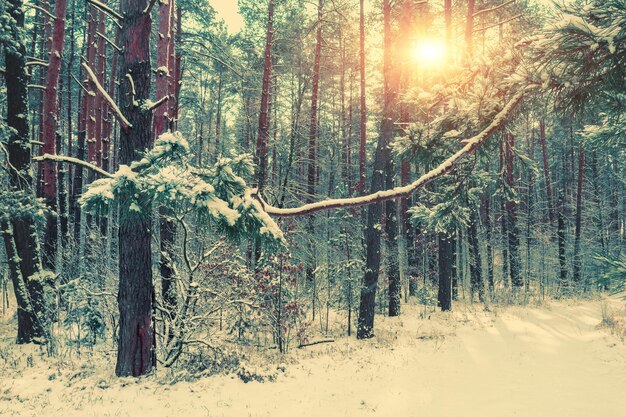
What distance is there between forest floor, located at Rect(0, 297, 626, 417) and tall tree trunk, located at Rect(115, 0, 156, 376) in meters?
0.43

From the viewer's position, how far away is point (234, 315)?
7891 mm

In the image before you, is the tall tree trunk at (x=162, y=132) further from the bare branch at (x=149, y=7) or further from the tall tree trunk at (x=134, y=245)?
the bare branch at (x=149, y=7)

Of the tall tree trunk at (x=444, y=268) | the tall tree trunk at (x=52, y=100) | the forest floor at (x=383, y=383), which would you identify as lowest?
the forest floor at (x=383, y=383)

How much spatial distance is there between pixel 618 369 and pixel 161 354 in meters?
8.82

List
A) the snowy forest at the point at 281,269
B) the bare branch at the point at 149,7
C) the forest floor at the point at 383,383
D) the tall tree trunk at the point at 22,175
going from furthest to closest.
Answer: the tall tree trunk at the point at 22,175
the bare branch at the point at 149,7
the forest floor at the point at 383,383
the snowy forest at the point at 281,269

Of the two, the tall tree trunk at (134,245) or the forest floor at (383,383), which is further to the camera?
the tall tree trunk at (134,245)

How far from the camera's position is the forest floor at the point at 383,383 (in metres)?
5.16

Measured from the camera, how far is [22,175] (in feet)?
26.2

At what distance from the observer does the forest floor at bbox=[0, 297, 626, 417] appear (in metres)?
5.16

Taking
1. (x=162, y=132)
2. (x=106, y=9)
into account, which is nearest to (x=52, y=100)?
(x=162, y=132)

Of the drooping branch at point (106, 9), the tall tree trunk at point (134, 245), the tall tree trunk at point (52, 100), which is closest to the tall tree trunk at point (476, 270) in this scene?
the tall tree trunk at point (134, 245)

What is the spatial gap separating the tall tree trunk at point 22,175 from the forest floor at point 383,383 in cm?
67

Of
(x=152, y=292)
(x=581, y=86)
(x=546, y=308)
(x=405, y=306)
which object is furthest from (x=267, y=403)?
(x=546, y=308)

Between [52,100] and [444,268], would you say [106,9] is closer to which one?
[52,100]
